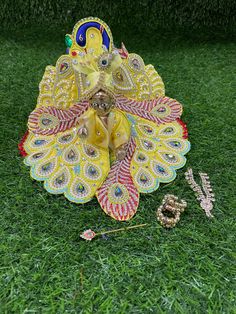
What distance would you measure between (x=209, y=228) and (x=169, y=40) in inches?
95.4

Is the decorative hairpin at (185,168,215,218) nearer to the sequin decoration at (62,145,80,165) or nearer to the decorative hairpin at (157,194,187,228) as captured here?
Result: the decorative hairpin at (157,194,187,228)

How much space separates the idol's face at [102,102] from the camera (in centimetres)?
→ 165

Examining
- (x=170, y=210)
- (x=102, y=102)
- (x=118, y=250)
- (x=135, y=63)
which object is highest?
(x=135, y=63)

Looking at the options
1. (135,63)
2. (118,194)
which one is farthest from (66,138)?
(135,63)

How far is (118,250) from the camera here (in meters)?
1.48

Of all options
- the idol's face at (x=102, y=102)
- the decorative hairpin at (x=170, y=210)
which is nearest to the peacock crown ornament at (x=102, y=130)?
the idol's face at (x=102, y=102)

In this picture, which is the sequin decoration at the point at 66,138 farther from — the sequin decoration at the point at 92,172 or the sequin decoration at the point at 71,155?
the sequin decoration at the point at 92,172

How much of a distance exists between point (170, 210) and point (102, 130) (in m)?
0.53

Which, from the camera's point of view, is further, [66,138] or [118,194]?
[66,138]

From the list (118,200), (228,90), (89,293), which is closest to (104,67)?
(118,200)

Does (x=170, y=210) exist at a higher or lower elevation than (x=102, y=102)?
lower

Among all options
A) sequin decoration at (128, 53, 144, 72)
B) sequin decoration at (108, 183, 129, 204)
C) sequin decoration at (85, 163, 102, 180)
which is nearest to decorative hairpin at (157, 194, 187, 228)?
sequin decoration at (108, 183, 129, 204)

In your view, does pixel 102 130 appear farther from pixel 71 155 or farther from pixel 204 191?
pixel 204 191

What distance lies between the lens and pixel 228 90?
2.66 metres
